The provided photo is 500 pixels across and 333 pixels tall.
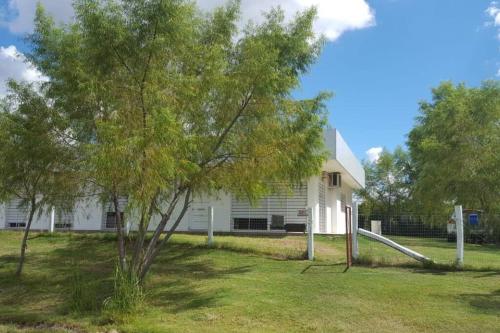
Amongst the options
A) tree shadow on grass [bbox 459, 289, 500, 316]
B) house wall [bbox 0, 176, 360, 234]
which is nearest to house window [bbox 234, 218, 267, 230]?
house wall [bbox 0, 176, 360, 234]

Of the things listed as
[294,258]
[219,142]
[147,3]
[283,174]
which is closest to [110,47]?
[147,3]

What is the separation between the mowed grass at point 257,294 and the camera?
352 inches

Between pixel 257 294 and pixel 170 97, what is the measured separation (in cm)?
428

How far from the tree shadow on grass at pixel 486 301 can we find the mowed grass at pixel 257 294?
18mm

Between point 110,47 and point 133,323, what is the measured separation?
5.00 m

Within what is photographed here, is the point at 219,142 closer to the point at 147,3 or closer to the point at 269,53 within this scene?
the point at 269,53

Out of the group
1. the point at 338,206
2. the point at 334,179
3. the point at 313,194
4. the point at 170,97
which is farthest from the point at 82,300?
the point at 338,206

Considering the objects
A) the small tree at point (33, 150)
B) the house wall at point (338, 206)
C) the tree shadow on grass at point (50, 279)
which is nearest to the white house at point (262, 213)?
the house wall at point (338, 206)

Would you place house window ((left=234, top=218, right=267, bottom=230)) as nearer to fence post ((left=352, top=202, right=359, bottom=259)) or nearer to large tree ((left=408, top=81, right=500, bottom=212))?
fence post ((left=352, top=202, right=359, bottom=259))

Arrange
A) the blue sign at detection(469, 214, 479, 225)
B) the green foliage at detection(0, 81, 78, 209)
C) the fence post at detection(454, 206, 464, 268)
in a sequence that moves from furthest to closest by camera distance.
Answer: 1. the blue sign at detection(469, 214, 479, 225)
2. the fence post at detection(454, 206, 464, 268)
3. the green foliage at detection(0, 81, 78, 209)

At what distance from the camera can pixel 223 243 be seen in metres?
16.8

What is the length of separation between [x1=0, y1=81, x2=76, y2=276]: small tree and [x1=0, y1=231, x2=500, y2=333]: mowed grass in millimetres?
2271

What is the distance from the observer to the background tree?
53.1 metres

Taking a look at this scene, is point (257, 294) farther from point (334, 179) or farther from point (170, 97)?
point (334, 179)
